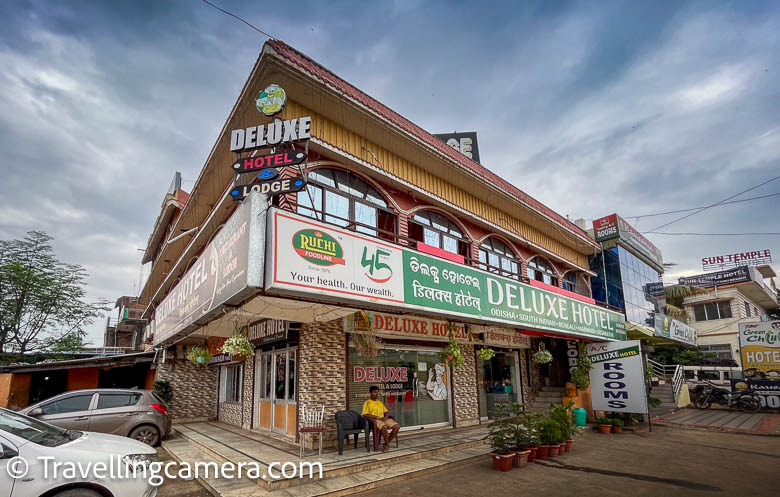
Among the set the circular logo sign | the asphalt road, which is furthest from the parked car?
the circular logo sign

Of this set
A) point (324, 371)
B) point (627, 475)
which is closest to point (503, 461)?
point (627, 475)

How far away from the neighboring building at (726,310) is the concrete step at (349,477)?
34.5m

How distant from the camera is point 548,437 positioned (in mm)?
9391

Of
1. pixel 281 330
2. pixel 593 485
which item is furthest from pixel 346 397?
pixel 593 485

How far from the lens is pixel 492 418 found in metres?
14.2

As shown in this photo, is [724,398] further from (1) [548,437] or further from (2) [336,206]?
(2) [336,206]

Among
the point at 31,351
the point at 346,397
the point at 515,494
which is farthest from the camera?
the point at 31,351

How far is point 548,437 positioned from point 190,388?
1338 cm

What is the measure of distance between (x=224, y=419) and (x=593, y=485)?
12.7 meters

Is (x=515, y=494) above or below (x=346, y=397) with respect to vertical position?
below

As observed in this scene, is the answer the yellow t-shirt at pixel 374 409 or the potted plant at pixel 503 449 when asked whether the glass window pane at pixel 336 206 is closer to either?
the yellow t-shirt at pixel 374 409

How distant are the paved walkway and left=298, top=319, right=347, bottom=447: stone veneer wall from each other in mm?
12612

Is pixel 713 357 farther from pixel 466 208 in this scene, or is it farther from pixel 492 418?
pixel 466 208

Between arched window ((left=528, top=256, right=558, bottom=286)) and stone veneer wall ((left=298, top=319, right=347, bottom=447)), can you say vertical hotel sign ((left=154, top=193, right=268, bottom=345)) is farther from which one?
arched window ((left=528, top=256, right=558, bottom=286))
